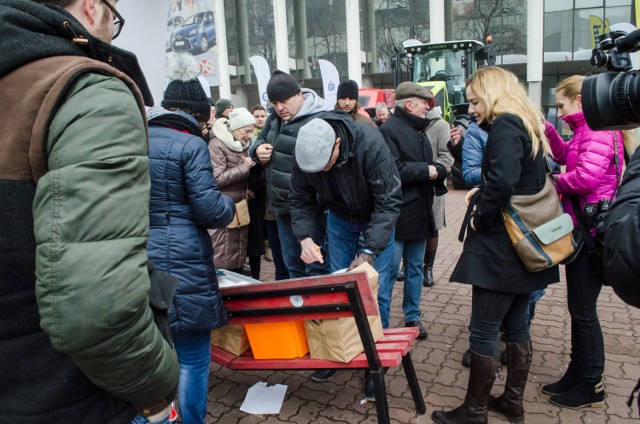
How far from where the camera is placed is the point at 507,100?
3.01m

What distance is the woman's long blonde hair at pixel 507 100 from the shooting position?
2943 mm

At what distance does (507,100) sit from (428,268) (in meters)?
3.27

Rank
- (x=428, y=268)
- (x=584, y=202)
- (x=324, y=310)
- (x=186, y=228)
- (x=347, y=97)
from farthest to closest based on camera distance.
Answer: (x=347, y=97) < (x=428, y=268) < (x=584, y=202) < (x=324, y=310) < (x=186, y=228)

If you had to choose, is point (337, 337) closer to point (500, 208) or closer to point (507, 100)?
point (500, 208)

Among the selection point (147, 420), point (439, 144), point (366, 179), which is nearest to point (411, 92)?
point (439, 144)

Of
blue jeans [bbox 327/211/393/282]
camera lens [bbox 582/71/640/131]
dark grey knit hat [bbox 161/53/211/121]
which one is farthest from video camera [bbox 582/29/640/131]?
blue jeans [bbox 327/211/393/282]

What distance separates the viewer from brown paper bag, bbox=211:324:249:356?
3359mm

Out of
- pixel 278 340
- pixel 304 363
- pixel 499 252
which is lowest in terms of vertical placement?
pixel 304 363

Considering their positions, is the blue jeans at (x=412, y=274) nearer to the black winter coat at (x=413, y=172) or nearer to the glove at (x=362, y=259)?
the black winter coat at (x=413, y=172)

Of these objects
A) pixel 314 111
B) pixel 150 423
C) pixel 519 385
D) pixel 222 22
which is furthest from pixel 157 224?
pixel 222 22

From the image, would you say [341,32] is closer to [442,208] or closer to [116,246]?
[442,208]

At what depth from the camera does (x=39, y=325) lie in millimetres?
1331

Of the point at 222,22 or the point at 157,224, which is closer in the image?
the point at 157,224

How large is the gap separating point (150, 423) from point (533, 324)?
160 inches
